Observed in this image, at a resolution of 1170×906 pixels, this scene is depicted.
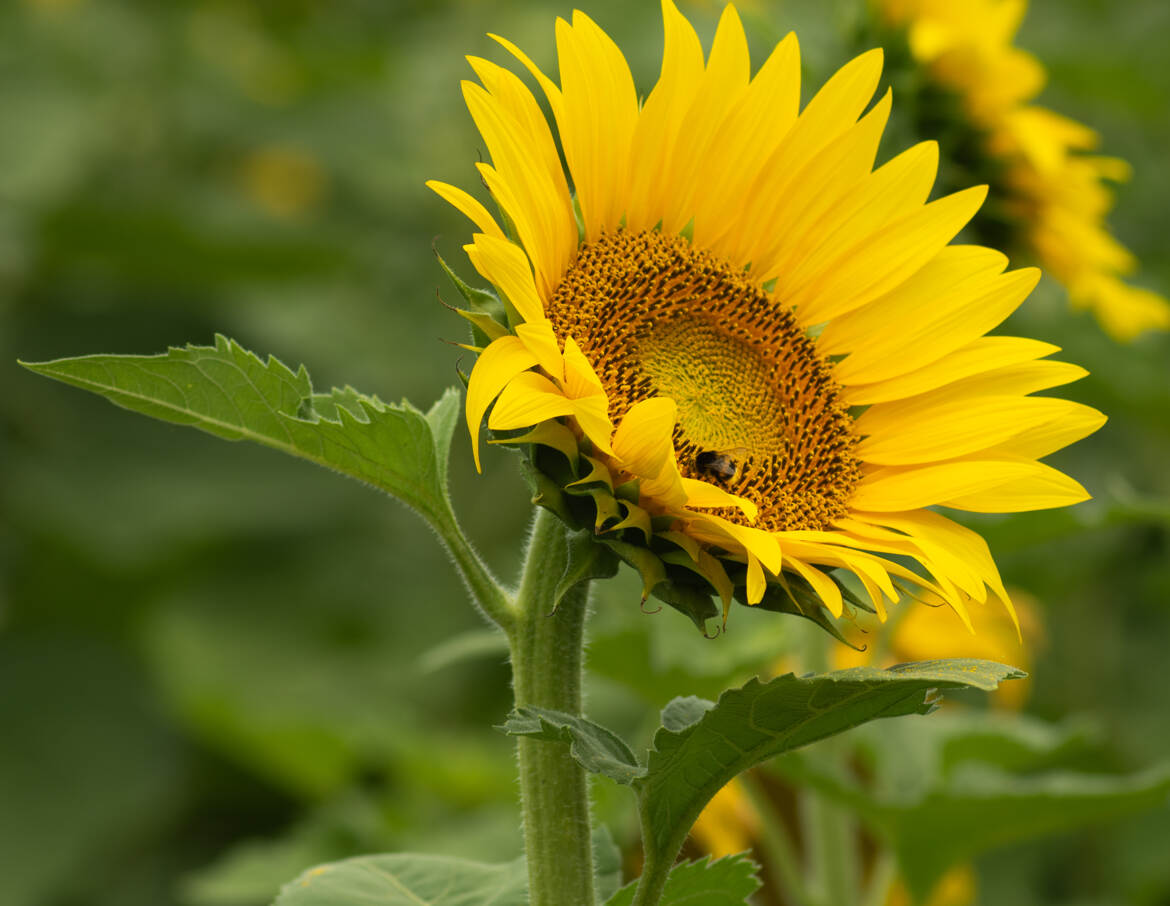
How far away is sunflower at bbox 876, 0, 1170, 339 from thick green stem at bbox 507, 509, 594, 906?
1.28 meters

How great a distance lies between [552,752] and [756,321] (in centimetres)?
48

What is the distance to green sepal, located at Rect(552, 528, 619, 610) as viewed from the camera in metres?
1.06

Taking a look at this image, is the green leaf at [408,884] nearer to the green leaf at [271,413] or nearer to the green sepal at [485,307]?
the green leaf at [271,413]

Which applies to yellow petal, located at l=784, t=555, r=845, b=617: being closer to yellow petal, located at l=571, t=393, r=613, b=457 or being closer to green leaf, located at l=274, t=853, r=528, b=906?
yellow petal, located at l=571, t=393, r=613, b=457

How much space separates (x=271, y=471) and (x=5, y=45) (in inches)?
61.6

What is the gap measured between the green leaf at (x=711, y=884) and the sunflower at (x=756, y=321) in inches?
9.4

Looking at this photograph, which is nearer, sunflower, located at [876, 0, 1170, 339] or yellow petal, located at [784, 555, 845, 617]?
yellow petal, located at [784, 555, 845, 617]

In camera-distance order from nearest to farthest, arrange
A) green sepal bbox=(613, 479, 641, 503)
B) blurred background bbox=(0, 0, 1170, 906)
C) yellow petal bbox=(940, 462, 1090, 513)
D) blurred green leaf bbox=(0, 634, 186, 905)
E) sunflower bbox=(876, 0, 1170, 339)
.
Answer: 1. green sepal bbox=(613, 479, 641, 503)
2. yellow petal bbox=(940, 462, 1090, 513)
3. sunflower bbox=(876, 0, 1170, 339)
4. blurred background bbox=(0, 0, 1170, 906)
5. blurred green leaf bbox=(0, 634, 186, 905)

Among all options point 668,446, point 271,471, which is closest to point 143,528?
point 271,471

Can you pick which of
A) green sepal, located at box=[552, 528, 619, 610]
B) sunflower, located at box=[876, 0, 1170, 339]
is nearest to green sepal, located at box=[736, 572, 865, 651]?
green sepal, located at box=[552, 528, 619, 610]

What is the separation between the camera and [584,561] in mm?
1065

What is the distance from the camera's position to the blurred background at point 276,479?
3.35 metres

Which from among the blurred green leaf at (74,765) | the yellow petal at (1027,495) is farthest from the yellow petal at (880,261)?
the blurred green leaf at (74,765)

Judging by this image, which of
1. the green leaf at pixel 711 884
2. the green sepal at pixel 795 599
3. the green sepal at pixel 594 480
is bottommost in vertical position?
the green leaf at pixel 711 884
